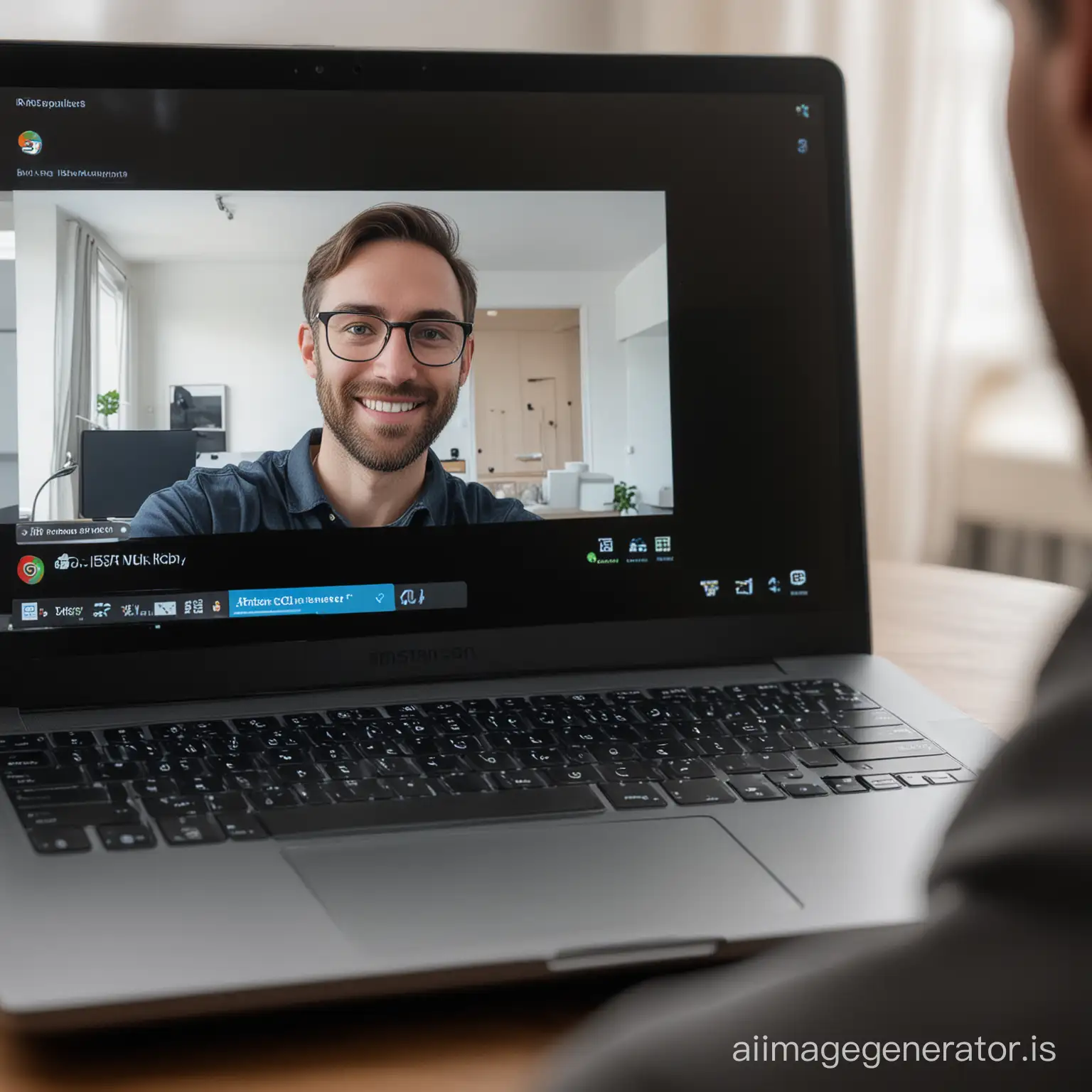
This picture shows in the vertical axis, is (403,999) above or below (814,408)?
below

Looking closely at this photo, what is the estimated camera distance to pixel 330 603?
2.43 ft

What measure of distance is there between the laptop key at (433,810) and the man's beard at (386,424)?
276 mm

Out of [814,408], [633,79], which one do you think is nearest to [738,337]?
[814,408]

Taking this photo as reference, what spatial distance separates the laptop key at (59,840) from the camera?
0.46 meters

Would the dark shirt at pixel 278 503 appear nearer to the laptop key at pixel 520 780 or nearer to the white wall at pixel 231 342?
the white wall at pixel 231 342

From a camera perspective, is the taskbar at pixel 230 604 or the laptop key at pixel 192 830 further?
the taskbar at pixel 230 604

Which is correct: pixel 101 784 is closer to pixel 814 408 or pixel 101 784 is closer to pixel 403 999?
pixel 403 999

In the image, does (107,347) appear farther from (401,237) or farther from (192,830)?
(192,830)

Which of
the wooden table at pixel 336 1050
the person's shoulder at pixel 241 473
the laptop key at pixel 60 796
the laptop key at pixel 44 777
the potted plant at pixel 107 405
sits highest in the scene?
the potted plant at pixel 107 405

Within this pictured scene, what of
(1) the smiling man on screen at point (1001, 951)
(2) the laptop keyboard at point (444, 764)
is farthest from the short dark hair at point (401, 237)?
(1) the smiling man on screen at point (1001, 951)

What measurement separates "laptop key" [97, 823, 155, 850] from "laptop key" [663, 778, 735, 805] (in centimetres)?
23

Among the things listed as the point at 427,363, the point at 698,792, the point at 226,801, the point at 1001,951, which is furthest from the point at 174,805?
the point at 1001,951

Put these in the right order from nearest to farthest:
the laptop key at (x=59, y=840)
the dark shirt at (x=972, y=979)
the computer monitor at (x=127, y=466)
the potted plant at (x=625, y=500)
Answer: the dark shirt at (x=972, y=979) → the laptop key at (x=59, y=840) → the computer monitor at (x=127, y=466) → the potted plant at (x=625, y=500)

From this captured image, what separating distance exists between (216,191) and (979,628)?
0.71m
